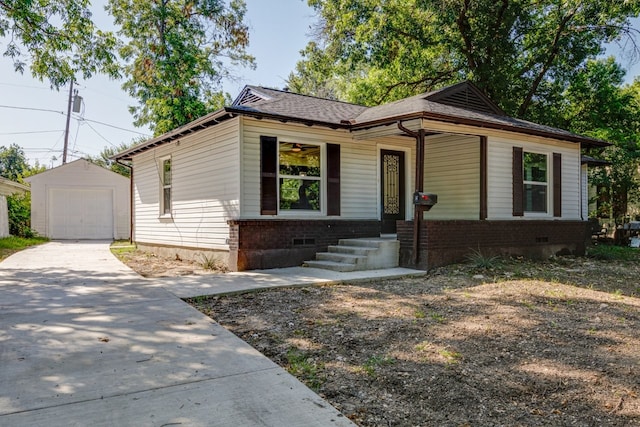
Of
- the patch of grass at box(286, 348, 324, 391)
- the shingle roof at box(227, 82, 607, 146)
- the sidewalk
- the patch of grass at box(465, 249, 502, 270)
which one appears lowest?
the patch of grass at box(286, 348, 324, 391)

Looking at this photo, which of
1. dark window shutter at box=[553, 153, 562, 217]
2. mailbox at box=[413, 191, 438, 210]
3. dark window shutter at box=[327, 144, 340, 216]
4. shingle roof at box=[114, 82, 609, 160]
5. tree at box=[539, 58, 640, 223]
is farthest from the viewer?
tree at box=[539, 58, 640, 223]

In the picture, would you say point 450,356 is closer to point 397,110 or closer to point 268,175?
point 268,175

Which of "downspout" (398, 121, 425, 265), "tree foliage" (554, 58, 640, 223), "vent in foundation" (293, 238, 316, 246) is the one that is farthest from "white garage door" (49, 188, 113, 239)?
"tree foliage" (554, 58, 640, 223)

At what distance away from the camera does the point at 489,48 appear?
50.3 feet

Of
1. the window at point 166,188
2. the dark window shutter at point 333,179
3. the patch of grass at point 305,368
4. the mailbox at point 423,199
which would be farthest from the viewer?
the window at point 166,188

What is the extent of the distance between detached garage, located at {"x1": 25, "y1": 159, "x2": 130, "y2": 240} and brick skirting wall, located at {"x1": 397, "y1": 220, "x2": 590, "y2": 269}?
14173 millimetres

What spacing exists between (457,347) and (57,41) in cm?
1141

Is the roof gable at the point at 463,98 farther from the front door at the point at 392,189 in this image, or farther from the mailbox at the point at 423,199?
the mailbox at the point at 423,199

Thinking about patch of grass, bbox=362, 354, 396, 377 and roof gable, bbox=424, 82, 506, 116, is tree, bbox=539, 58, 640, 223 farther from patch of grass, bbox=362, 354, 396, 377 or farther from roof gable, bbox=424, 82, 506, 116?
patch of grass, bbox=362, 354, 396, 377

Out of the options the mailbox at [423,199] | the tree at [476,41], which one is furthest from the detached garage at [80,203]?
the mailbox at [423,199]

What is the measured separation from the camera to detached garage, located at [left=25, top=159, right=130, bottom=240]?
17578 millimetres

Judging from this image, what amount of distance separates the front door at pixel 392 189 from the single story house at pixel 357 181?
4 centimetres

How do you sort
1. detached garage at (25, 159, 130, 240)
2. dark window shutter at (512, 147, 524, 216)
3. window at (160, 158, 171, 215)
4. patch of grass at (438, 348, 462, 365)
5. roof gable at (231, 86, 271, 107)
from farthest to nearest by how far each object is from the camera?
1. detached garage at (25, 159, 130, 240)
2. window at (160, 158, 171, 215)
3. roof gable at (231, 86, 271, 107)
4. dark window shutter at (512, 147, 524, 216)
5. patch of grass at (438, 348, 462, 365)

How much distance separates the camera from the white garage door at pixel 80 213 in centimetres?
1780
